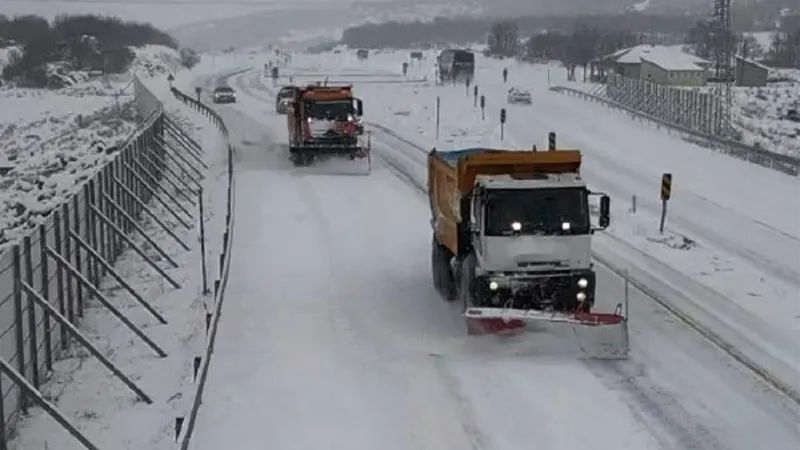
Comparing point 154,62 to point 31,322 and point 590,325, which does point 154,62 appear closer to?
point 590,325

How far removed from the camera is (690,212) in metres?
31.7

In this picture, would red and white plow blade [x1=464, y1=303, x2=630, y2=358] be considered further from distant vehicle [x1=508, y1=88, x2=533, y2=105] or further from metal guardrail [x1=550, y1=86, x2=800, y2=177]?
distant vehicle [x1=508, y1=88, x2=533, y2=105]

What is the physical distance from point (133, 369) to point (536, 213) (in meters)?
6.07

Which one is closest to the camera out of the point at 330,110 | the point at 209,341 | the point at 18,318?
the point at 18,318

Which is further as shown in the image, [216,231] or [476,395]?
[216,231]

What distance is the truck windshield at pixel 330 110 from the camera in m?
39.9

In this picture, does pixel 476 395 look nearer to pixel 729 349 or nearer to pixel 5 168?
pixel 729 349

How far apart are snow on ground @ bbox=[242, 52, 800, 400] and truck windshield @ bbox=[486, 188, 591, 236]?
10.1 feet

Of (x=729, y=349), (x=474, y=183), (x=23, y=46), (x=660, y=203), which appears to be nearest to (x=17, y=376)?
(x=474, y=183)

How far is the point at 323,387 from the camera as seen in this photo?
15.5 meters

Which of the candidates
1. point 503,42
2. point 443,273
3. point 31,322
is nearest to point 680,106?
point 443,273

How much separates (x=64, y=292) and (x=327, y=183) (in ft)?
62.8

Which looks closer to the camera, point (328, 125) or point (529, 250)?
point (529, 250)

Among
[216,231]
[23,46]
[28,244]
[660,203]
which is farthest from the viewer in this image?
[23,46]
